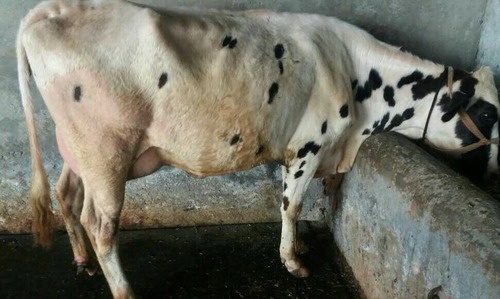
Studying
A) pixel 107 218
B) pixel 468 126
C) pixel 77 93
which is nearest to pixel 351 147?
pixel 468 126

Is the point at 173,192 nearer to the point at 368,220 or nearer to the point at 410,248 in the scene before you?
the point at 368,220

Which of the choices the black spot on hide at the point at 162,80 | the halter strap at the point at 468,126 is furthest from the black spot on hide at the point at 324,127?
the black spot on hide at the point at 162,80

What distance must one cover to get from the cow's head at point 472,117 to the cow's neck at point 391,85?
11 centimetres

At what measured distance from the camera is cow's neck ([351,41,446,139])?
12.1 feet

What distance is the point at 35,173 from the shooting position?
122 inches

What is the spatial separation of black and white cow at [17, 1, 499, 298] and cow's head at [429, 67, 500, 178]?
0.03ft

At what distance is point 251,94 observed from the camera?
314 cm

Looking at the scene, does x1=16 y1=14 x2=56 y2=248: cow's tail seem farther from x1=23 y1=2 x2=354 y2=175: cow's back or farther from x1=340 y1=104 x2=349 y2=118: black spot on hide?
x1=340 y1=104 x2=349 y2=118: black spot on hide

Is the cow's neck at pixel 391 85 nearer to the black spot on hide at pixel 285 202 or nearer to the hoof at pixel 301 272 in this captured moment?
the black spot on hide at pixel 285 202

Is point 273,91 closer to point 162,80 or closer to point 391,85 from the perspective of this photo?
point 162,80

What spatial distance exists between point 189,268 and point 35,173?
1.45 meters

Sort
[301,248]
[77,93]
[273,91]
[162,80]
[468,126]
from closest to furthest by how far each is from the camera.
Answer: [77,93] < [162,80] < [273,91] < [468,126] < [301,248]

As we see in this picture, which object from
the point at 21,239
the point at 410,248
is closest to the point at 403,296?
the point at 410,248

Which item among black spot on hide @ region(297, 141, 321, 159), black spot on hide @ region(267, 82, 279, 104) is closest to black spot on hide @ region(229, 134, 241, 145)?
black spot on hide @ region(267, 82, 279, 104)
